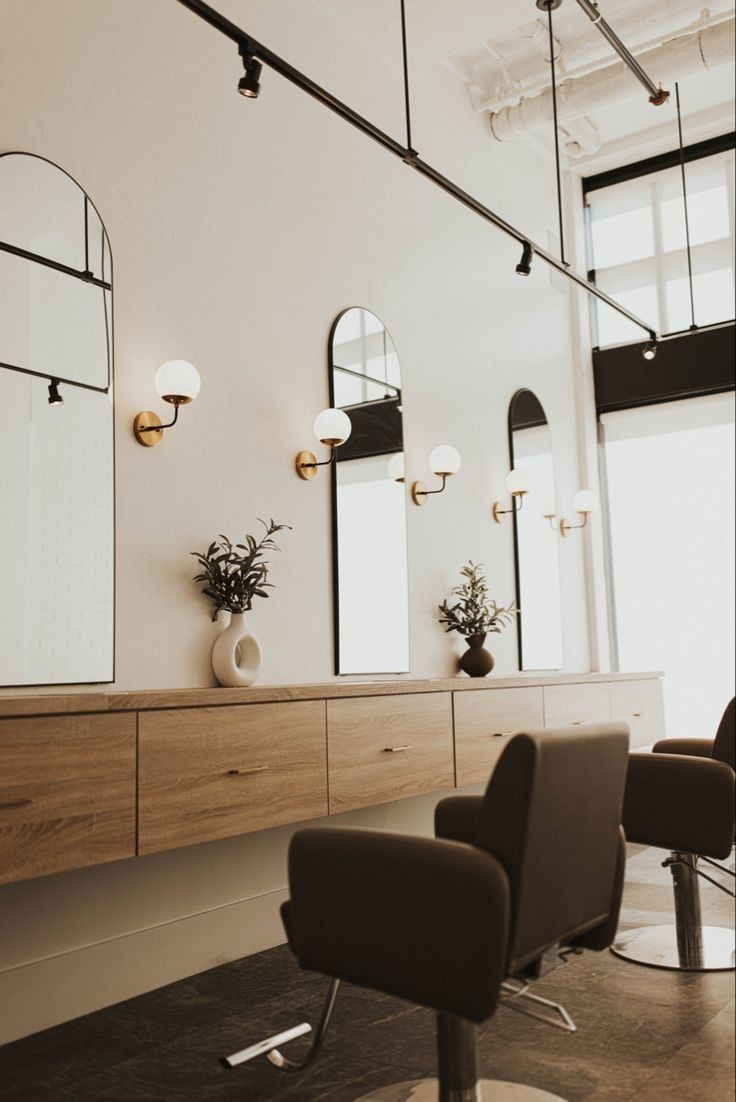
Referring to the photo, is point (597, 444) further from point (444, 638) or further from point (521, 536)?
point (444, 638)

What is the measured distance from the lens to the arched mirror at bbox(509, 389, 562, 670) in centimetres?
571

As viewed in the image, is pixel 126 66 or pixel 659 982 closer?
pixel 659 982

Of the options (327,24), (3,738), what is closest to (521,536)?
(327,24)

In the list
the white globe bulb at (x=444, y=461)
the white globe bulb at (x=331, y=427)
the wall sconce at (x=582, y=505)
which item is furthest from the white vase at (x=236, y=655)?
the wall sconce at (x=582, y=505)

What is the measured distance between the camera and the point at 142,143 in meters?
3.54

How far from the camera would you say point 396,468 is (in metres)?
4.72

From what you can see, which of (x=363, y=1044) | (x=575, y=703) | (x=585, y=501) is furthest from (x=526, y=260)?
(x=363, y=1044)

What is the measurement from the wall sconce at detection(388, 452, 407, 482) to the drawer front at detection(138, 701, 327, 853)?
173cm

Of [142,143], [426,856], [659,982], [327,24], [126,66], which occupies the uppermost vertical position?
[327,24]

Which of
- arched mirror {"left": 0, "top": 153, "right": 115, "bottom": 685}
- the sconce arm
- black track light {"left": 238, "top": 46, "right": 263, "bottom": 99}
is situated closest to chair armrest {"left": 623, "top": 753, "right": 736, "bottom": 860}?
arched mirror {"left": 0, "top": 153, "right": 115, "bottom": 685}

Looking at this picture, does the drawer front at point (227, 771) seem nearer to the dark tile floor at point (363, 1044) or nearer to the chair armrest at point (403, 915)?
the dark tile floor at point (363, 1044)

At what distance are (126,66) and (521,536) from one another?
131 inches

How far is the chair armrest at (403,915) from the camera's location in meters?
1.71

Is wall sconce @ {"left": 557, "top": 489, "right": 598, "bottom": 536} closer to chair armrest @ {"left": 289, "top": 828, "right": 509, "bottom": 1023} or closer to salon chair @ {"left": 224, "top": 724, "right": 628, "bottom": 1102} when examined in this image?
salon chair @ {"left": 224, "top": 724, "right": 628, "bottom": 1102}
